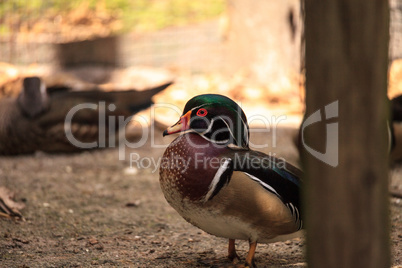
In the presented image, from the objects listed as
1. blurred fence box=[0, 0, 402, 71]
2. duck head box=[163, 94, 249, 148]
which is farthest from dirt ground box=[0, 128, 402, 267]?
blurred fence box=[0, 0, 402, 71]

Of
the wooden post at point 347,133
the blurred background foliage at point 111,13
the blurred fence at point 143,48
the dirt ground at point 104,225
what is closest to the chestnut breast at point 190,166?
the dirt ground at point 104,225

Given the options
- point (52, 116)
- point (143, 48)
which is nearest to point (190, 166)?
point (52, 116)

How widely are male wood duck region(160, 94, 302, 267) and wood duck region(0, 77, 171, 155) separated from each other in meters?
2.86

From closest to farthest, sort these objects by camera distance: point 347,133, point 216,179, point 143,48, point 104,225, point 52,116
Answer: point 347,133
point 216,179
point 104,225
point 52,116
point 143,48

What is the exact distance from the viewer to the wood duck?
197 inches

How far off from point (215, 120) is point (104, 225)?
1.23 meters

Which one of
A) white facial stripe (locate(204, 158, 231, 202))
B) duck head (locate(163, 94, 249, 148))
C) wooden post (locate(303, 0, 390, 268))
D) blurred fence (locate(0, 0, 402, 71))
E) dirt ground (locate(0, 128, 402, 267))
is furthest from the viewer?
blurred fence (locate(0, 0, 402, 71))

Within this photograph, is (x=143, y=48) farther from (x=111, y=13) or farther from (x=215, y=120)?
(x=215, y=120)

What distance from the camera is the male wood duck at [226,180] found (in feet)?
7.31

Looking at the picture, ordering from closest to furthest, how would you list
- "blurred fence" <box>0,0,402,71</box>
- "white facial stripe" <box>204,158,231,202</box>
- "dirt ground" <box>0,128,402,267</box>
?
1. "white facial stripe" <box>204,158,231,202</box>
2. "dirt ground" <box>0,128,402,267</box>
3. "blurred fence" <box>0,0,402,71</box>

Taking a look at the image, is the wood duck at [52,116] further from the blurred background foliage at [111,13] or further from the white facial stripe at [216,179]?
the white facial stripe at [216,179]

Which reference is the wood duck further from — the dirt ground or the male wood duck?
the male wood duck

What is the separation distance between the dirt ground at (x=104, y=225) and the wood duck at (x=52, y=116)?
174 mm

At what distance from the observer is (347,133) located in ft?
4.60
